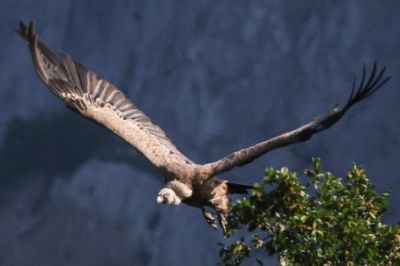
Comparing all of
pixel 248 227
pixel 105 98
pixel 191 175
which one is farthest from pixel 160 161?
pixel 248 227

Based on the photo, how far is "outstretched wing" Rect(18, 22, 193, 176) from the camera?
47.1ft

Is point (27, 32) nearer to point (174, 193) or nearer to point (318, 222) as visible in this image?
point (174, 193)

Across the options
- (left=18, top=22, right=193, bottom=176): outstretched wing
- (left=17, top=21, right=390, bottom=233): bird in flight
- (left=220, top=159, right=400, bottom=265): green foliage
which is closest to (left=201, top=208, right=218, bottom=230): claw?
(left=17, top=21, right=390, bottom=233): bird in flight

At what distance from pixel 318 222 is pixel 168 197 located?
2.88 metres

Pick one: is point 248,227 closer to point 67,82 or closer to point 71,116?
point 67,82

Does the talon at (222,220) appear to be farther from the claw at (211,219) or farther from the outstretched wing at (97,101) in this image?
the outstretched wing at (97,101)

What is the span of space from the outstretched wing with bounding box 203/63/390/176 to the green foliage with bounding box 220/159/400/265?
403 millimetres

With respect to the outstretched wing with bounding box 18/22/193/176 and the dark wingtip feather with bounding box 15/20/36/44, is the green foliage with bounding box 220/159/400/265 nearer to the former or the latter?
the outstretched wing with bounding box 18/22/193/176

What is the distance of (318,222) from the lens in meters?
10.3

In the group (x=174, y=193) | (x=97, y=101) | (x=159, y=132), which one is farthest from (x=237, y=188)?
(x=97, y=101)

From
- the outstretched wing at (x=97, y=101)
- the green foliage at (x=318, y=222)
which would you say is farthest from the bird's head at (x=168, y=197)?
the green foliage at (x=318, y=222)

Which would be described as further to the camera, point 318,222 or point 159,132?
point 159,132

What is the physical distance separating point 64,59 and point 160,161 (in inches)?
115

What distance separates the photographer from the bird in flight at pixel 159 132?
36.6 ft
